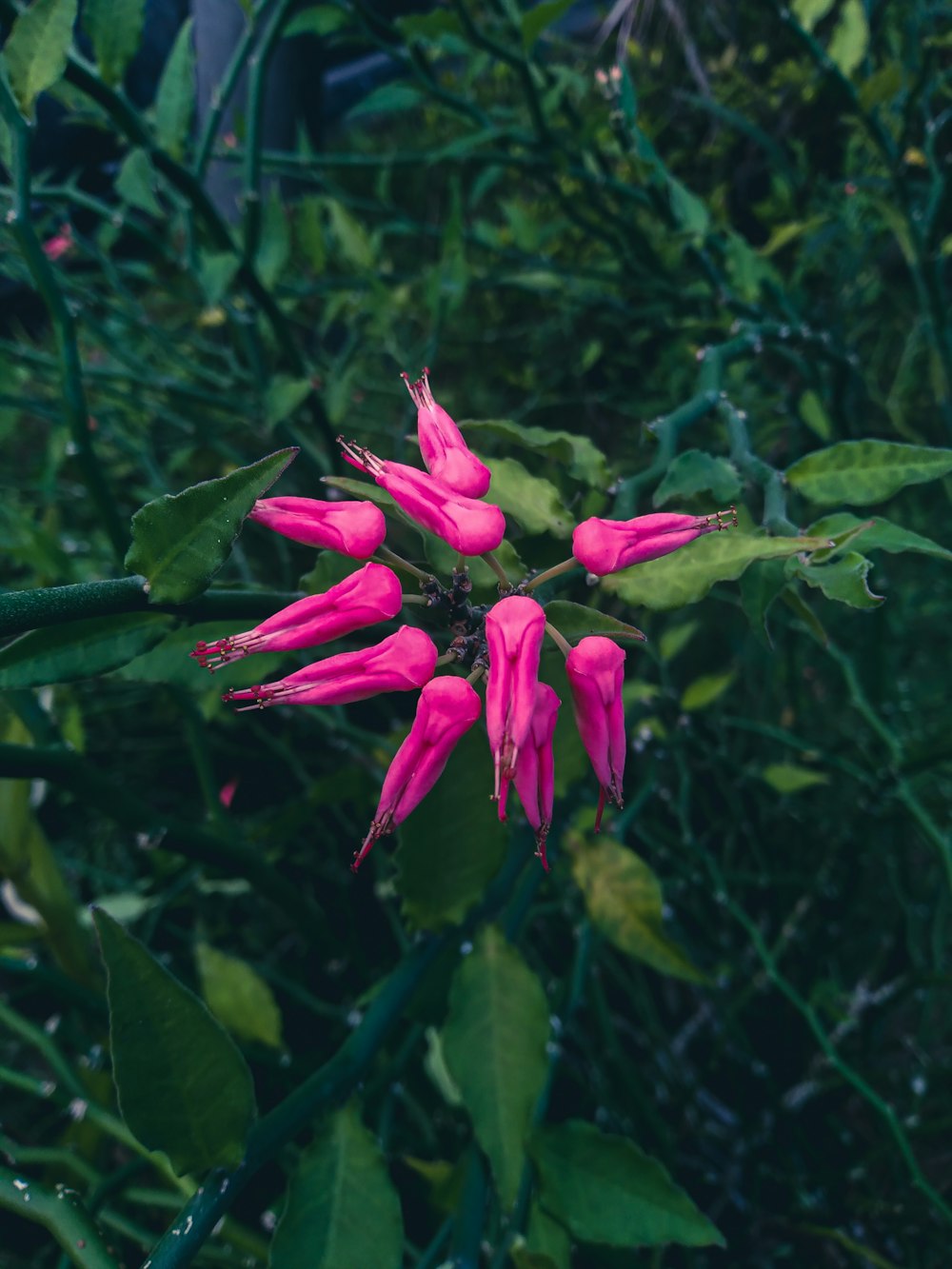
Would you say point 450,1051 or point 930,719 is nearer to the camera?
point 450,1051

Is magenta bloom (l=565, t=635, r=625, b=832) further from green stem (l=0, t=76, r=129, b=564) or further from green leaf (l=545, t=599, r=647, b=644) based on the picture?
green stem (l=0, t=76, r=129, b=564)

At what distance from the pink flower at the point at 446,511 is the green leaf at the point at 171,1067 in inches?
12.4

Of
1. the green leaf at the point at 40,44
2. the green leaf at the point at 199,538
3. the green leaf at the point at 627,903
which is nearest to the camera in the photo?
the green leaf at the point at 199,538

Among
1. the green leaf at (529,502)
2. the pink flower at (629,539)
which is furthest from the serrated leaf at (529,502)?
the pink flower at (629,539)

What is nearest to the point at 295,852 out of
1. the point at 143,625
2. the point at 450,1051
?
the point at 450,1051

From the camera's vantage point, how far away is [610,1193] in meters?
0.75

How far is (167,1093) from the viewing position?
22.5 inches

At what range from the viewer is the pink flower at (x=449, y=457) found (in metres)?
0.57

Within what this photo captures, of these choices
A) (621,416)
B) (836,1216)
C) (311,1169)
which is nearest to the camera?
(311,1169)

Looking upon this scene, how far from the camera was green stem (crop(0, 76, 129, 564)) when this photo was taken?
73 centimetres

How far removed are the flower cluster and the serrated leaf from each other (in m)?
0.09

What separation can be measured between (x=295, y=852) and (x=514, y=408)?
126 centimetres

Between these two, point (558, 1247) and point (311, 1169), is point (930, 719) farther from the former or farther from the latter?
point (311, 1169)

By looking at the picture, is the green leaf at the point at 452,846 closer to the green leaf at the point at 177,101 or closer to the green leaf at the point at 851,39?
the green leaf at the point at 177,101
